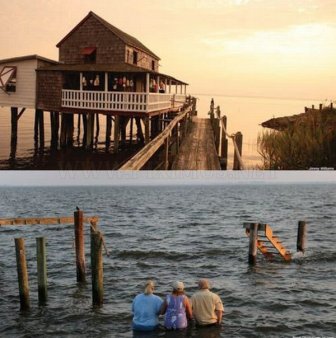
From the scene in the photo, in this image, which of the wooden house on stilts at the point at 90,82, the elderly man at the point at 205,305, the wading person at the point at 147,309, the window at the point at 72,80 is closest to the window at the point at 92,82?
the wooden house on stilts at the point at 90,82

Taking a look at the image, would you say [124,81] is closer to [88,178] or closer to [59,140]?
[59,140]

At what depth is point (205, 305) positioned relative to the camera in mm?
7570

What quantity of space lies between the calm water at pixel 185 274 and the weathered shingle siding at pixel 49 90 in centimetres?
205

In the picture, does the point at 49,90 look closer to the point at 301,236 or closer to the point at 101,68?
the point at 101,68

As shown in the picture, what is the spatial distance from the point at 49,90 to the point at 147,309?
678cm

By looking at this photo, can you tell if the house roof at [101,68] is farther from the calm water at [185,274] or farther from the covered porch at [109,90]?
the calm water at [185,274]

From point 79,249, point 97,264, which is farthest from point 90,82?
point 97,264

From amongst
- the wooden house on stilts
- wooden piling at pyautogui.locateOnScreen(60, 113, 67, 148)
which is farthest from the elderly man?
wooden piling at pyautogui.locateOnScreen(60, 113, 67, 148)

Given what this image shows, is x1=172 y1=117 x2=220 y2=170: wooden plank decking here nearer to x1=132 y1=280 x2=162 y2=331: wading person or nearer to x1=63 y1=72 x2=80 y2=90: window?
x1=132 y1=280 x2=162 y2=331: wading person

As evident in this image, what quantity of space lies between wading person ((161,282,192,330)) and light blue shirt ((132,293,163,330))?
11 cm

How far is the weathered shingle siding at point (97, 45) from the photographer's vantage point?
43.8 feet

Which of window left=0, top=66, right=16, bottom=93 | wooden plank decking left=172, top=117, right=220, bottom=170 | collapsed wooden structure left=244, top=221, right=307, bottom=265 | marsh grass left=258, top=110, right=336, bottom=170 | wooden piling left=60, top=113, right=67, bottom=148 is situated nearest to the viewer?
marsh grass left=258, top=110, right=336, bottom=170

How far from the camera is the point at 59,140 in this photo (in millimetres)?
14133

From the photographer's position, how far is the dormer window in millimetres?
13883
